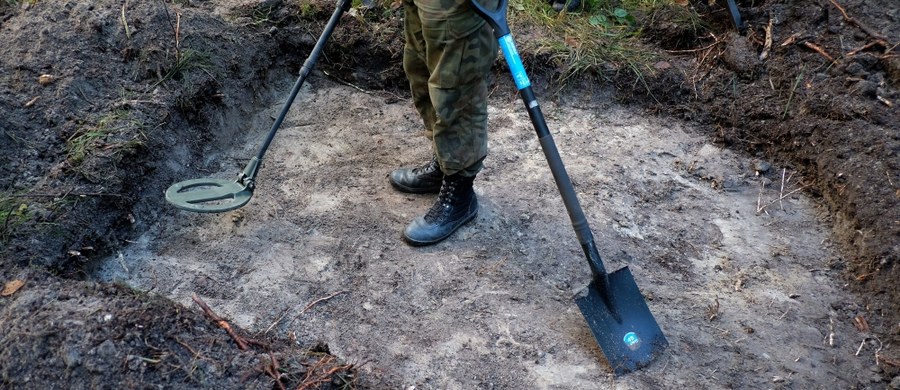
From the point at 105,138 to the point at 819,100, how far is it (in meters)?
3.51

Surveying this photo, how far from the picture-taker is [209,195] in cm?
289

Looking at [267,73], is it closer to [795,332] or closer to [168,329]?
[168,329]

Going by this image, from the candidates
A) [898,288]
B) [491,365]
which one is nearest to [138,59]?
[491,365]

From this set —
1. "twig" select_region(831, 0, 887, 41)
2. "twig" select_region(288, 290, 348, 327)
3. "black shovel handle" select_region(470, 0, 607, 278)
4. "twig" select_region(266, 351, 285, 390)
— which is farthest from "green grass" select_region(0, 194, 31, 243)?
"twig" select_region(831, 0, 887, 41)

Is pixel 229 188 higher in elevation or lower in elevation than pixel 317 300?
higher

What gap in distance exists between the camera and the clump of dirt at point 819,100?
304 cm

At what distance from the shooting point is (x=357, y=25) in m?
4.13

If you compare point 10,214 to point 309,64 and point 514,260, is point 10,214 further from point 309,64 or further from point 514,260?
point 514,260

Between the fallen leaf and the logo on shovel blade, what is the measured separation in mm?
2150

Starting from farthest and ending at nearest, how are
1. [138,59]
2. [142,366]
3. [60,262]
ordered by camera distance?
1. [138,59]
2. [60,262]
3. [142,366]

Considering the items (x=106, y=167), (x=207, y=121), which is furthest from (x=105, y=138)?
(x=207, y=121)

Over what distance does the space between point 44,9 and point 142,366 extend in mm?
2328

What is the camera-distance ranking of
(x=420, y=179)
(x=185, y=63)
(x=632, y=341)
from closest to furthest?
(x=632, y=341) → (x=420, y=179) → (x=185, y=63)

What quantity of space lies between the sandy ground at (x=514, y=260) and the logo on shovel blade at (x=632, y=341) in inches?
3.9
